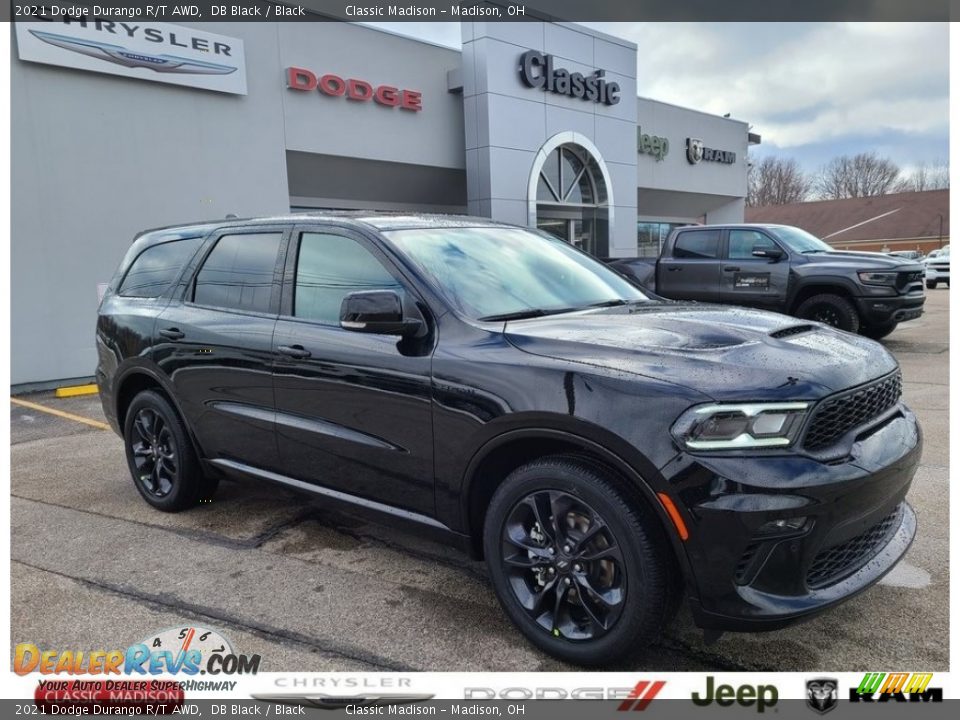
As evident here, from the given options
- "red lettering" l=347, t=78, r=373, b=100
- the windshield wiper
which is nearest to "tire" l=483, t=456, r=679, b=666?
the windshield wiper

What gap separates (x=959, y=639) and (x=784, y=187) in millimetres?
82351

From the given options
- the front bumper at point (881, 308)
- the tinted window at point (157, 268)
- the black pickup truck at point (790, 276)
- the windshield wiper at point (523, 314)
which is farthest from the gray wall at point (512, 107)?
the windshield wiper at point (523, 314)

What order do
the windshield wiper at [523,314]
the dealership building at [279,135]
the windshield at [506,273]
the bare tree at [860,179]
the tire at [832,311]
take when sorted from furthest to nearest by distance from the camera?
the bare tree at [860,179]
the dealership building at [279,135]
the tire at [832,311]
the windshield at [506,273]
the windshield wiper at [523,314]

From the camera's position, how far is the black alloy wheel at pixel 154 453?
15.1 feet

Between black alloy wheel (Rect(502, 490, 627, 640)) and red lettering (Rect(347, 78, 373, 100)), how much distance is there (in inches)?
478

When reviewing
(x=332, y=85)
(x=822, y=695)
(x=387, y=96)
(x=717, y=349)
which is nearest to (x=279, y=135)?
(x=332, y=85)

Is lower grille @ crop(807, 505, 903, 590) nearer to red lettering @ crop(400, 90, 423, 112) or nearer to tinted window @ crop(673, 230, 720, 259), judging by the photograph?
tinted window @ crop(673, 230, 720, 259)

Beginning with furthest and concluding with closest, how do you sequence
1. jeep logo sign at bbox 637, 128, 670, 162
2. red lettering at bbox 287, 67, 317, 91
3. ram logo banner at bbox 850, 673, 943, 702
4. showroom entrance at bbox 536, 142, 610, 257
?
jeep logo sign at bbox 637, 128, 670, 162 < showroom entrance at bbox 536, 142, 610, 257 < red lettering at bbox 287, 67, 317, 91 < ram logo banner at bbox 850, 673, 943, 702

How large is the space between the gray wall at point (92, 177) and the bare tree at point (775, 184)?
73365 millimetres

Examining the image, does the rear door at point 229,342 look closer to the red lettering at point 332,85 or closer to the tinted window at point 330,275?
the tinted window at point 330,275

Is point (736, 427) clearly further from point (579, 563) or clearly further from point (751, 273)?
point (751, 273)

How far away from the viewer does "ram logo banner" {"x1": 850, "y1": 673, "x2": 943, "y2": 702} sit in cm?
254

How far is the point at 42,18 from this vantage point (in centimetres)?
953

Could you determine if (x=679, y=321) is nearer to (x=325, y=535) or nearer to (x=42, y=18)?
(x=325, y=535)
